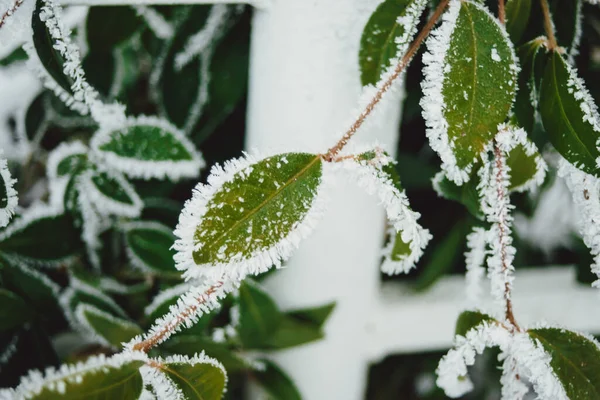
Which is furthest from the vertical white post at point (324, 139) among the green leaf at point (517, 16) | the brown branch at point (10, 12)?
the brown branch at point (10, 12)

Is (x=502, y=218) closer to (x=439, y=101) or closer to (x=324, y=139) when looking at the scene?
(x=439, y=101)

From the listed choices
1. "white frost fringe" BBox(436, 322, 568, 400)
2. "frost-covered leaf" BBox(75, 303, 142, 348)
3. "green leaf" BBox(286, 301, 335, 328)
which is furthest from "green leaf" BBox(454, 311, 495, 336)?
"frost-covered leaf" BBox(75, 303, 142, 348)

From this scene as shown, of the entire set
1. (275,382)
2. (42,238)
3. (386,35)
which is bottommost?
(275,382)

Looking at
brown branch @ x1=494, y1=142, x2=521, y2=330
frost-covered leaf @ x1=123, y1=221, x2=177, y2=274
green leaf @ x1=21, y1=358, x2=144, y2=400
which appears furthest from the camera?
frost-covered leaf @ x1=123, y1=221, x2=177, y2=274

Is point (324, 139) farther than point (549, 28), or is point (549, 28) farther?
point (324, 139)

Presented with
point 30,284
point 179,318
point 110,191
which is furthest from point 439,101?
point 30,284

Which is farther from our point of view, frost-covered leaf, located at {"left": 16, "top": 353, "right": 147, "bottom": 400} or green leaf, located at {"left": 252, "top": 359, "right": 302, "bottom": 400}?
green leaf, located at {"left": 252, "top": 359, "right": 302, "bottom": 400}

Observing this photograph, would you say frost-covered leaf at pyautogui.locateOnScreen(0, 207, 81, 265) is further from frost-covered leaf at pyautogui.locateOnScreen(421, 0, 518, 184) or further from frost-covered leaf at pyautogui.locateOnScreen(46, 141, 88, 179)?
frost-covered leaf at pyautogui.locateOnScreen(421, 0, 518, 184)

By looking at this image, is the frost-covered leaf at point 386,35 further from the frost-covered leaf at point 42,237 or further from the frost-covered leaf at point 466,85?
the frost-covered leaf at point 42,237
